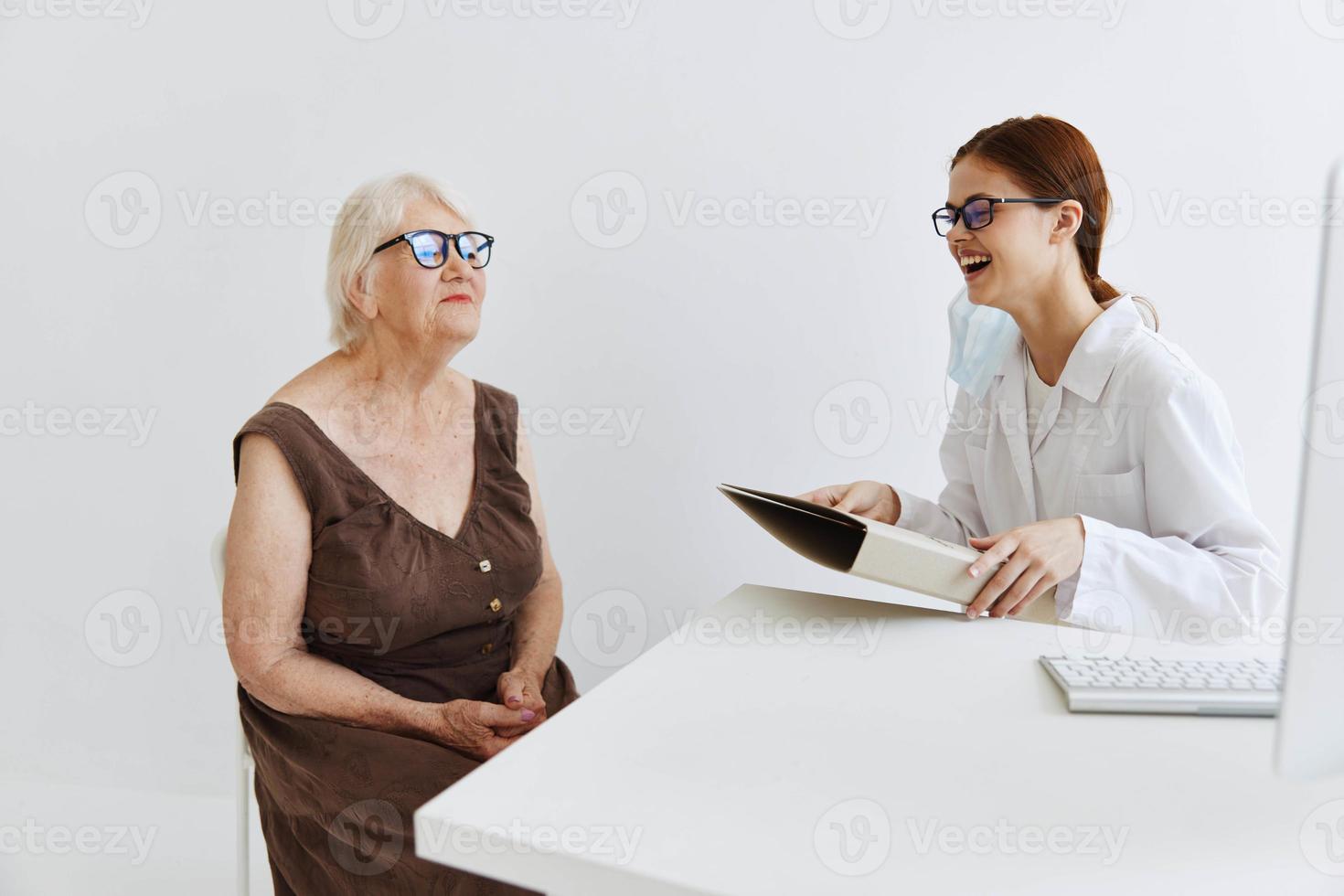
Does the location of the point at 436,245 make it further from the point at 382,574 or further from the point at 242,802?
the point at 242,802

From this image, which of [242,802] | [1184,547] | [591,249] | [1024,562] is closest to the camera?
[1024,562]

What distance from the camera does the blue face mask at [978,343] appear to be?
6.88 feet

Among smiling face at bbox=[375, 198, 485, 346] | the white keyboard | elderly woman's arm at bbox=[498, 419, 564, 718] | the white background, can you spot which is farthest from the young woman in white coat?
smiling face at bbox=[375, 198, 485, 346]

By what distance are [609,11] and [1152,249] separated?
1.41 meters

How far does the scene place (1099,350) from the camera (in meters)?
1.84

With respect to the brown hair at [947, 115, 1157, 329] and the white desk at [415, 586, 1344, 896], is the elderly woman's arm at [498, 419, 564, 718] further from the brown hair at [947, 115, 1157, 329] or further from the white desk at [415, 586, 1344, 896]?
the brown hair at [947, 115, 1157, 329]

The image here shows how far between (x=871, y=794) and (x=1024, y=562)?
584 mm

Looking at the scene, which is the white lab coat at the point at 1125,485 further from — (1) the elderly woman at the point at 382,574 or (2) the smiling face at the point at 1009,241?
(1) the elderly woman at the point at 382,574

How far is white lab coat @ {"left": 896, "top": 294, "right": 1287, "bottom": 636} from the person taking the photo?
5.02 ft

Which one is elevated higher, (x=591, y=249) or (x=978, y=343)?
(x=591, y=249)

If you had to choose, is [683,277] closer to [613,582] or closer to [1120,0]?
[613,582]

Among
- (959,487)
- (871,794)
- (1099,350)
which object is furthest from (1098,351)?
(871,794)

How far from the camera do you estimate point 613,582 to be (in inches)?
110

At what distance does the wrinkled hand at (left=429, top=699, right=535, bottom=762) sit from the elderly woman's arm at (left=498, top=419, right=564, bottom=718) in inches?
5.1
